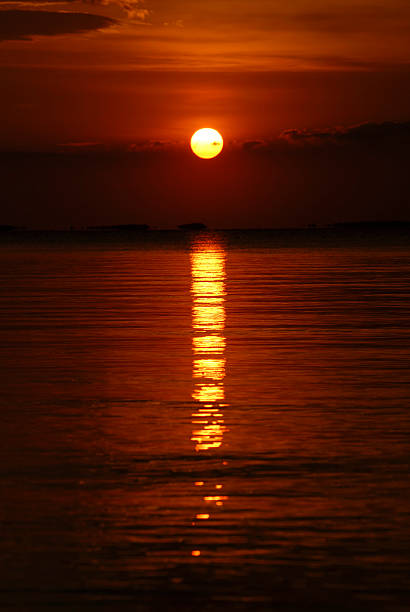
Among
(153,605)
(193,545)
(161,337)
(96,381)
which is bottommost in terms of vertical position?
(153,605)

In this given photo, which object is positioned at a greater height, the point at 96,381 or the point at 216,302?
the point at 216,302

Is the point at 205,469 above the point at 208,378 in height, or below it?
below

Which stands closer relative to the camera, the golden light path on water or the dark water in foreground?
the dark water in foreground

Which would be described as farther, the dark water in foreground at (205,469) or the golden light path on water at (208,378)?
the golden light path on water at (208,378)

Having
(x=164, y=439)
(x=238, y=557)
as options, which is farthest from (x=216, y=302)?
(x=238, y=557)

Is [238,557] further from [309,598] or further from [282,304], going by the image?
[282,304]

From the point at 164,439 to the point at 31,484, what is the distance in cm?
261

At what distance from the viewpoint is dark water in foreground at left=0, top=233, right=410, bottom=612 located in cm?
877

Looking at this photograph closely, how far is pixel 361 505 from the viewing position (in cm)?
1093

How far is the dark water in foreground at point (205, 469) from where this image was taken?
28.8 ft

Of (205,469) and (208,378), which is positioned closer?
(205,469)

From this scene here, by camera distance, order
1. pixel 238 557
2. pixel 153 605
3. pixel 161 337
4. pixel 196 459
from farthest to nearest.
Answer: pixel 161 337 → pixel 196 459 → pixel 238 557 → pixel 153 605

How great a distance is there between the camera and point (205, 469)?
41.0ft

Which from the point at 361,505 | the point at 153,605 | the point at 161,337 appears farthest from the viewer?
the point at 161,337
